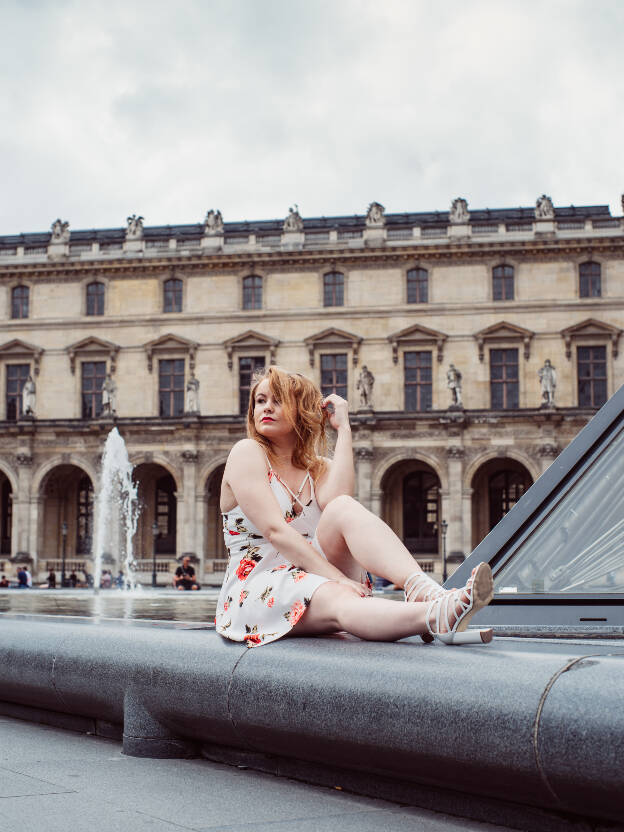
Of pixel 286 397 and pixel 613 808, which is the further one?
pixel 286 397

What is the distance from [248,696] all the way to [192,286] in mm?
37630

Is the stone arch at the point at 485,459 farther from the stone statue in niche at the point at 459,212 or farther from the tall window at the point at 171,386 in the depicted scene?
the tall window at the point at 171,386

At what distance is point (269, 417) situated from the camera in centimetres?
446

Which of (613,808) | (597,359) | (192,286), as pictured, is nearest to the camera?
(613,808)

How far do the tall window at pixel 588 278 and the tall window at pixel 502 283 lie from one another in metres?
2.47

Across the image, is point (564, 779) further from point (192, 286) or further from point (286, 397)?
point (192, 286)

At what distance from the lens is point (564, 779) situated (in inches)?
114

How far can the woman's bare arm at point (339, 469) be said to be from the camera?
441cm

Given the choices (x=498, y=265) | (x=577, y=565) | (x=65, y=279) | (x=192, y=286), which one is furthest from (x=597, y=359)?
(x=577, y=565)

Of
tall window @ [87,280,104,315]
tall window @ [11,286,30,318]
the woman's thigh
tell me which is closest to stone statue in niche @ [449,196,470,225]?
tall window @ [87,280,104,315]

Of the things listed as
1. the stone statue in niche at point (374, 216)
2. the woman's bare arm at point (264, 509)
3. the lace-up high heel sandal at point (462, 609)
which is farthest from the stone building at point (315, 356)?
the lace-up high heel sandal at point (462, 609)

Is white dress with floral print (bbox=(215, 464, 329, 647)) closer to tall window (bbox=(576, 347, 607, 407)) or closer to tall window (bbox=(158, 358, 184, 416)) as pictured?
tall window (bbox=(576, 347, 607, 407))

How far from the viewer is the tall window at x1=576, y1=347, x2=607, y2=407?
1502 inches

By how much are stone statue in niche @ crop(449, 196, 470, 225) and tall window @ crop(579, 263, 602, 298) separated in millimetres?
4648
